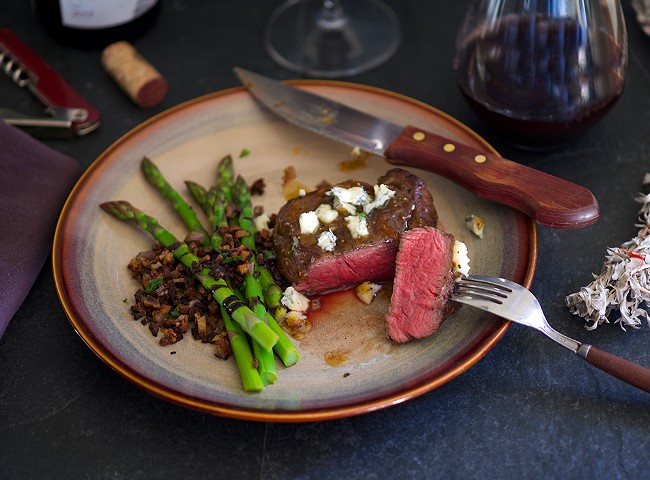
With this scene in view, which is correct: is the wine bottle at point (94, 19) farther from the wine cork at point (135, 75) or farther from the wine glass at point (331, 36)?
the wine glass at point (331, 36)

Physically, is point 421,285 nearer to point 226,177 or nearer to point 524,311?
point 524,311

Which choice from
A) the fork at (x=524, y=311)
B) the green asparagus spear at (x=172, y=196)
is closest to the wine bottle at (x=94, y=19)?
the green asparagus spear at (x=172, y=196)

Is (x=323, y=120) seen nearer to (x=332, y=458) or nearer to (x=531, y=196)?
(x=531, y=196)

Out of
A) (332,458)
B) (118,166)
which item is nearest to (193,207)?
(118,166)

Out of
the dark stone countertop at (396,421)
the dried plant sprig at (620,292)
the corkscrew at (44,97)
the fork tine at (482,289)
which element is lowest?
the dark stone countertop at (396,421)

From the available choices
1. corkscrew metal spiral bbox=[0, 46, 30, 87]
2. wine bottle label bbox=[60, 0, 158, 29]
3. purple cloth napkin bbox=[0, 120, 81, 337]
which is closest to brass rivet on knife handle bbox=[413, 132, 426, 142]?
purple cloth napkin bbox=[0, 120, 81, 337]

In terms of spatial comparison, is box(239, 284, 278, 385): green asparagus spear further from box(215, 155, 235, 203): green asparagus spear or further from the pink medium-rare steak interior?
box(215, 155, 235, 203): green asparagus spear

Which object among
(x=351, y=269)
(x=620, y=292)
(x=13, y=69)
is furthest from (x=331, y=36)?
(x=620, y=292)
